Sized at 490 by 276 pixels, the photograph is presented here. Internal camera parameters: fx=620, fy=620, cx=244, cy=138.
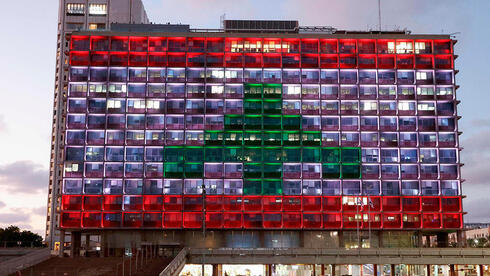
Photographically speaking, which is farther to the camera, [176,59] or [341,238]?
[176,59]

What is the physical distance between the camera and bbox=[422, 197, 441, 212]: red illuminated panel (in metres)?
137

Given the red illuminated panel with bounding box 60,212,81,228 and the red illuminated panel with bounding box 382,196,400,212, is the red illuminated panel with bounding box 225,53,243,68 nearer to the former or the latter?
the red illuminated panel with bounding box 382,196,400,212

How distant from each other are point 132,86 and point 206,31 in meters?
22.7

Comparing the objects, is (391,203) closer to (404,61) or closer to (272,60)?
(404,61)

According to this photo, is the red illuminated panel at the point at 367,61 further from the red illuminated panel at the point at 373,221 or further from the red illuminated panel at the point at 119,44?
the red illuminated panel at the point at 119,44

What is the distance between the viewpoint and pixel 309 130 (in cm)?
14088

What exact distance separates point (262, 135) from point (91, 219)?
42080mm

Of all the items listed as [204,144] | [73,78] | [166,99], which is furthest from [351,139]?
[73,78]

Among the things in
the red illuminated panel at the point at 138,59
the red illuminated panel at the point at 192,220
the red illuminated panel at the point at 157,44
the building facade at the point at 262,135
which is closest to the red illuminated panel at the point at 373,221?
the building facade at the point at 262,135

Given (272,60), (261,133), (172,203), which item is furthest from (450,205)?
(172,203)

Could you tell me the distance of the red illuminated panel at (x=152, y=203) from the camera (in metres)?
136

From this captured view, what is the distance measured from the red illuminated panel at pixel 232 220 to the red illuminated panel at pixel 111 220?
22.9 meters

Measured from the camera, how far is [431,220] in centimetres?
13700

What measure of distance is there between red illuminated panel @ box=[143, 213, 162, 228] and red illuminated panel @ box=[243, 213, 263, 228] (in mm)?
18643
